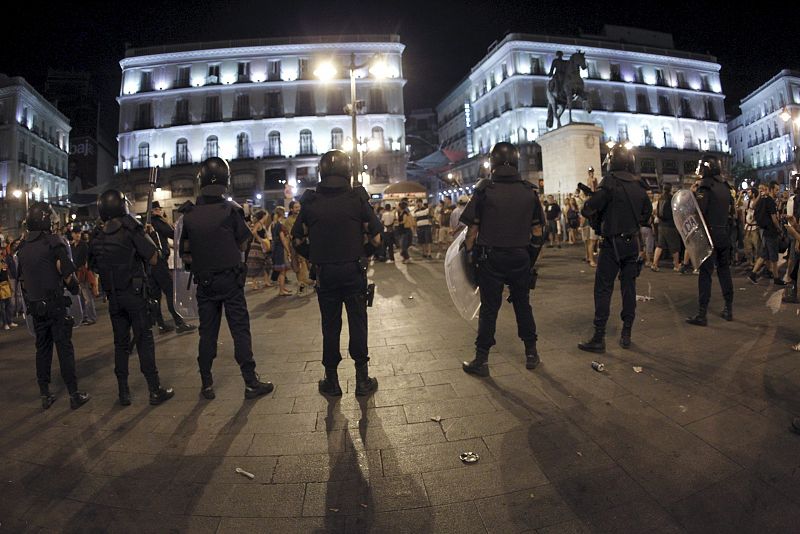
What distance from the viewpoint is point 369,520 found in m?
2.17

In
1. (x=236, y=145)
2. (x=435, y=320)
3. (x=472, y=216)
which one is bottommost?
(x=435, y=320)

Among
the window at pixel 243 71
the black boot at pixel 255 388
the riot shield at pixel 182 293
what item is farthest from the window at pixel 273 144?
the black boot at pixel 255 388

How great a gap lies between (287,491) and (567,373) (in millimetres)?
2545

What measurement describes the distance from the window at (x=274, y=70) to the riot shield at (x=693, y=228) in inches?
1694

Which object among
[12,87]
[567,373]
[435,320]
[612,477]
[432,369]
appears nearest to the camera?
[612,477]

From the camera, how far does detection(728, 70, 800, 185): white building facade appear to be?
55.5 meters

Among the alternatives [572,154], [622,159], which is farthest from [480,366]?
[572,154]

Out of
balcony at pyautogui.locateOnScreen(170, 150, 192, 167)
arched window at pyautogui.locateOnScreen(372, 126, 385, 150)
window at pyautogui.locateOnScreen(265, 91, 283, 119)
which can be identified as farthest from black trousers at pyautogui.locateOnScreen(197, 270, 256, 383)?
balcony at pyautogui.locateOnScreen(170, 150, 192, 167)

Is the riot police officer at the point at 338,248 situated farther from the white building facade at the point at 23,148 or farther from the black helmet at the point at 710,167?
the white building facade at the point at 23,148

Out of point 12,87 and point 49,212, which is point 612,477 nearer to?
point 49,212

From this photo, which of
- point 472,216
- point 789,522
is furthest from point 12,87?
point 789,522

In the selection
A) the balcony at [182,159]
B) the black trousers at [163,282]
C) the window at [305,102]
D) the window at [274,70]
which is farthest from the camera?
the window at [274,70]

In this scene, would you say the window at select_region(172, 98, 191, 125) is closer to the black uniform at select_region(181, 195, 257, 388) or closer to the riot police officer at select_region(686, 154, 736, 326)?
the black uniform at select_region(181, 195, 257, 388)

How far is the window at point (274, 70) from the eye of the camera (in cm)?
4256
